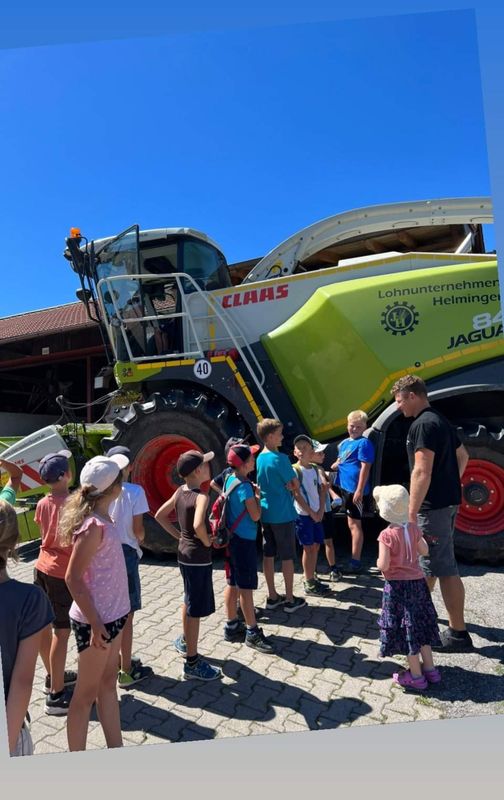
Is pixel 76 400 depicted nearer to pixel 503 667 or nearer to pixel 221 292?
pixel 221 292

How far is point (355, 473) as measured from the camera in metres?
3.85

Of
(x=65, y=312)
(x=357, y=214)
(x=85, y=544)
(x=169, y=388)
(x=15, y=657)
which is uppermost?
(x=65, y=312)

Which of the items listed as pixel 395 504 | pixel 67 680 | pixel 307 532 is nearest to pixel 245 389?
pixel 307 532

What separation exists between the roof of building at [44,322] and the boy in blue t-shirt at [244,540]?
9353 mm

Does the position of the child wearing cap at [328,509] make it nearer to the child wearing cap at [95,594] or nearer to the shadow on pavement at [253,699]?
the shadow on pavement at [253,699]

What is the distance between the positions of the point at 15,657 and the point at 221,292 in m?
3.83

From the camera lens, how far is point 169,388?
4938 mm

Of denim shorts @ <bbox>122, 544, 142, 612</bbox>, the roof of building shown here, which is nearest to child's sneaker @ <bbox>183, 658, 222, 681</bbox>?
denim shorts @ <bbox>122, 544, 142, 612</bbox>

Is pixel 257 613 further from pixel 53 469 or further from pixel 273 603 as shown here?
pixel 53 469

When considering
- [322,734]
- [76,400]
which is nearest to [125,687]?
[322,734]

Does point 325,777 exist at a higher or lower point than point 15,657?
lower

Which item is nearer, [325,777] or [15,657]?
[15,657]

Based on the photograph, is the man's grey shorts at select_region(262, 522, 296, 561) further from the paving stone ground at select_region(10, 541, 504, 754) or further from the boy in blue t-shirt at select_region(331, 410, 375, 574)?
the boy in blue t-shirt at select_region(331, 410, 375, 574)

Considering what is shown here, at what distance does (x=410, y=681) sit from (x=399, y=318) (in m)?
2.80
